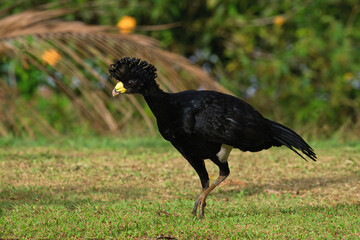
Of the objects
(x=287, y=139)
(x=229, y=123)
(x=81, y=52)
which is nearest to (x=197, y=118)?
(x=229, y=123)

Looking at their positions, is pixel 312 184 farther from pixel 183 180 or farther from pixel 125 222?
pixel 125 222

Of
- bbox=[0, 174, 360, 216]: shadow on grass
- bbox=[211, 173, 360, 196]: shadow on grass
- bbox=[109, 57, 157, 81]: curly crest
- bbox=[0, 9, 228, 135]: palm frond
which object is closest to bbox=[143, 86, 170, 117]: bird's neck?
bbox=[109, 57, 157, 81]: curly crest

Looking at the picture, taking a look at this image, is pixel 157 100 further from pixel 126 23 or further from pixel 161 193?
pixel 126 23

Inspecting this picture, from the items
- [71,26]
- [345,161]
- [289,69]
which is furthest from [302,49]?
[71,26]

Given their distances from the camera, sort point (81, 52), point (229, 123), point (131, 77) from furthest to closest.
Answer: point (81, 52) → point (229, 123) → point (131, 77)

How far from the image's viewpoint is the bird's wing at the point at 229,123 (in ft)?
13.6

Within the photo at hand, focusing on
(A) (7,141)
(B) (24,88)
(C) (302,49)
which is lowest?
(A) (7,141)

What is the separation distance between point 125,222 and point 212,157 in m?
0.78

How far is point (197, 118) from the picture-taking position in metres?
4.15

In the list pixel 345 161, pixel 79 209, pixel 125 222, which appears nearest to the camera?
pixel 125 222

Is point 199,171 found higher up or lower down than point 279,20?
lower down

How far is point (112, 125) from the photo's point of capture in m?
7.82

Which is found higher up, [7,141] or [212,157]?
[212,157]

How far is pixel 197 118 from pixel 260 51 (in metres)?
5.84
